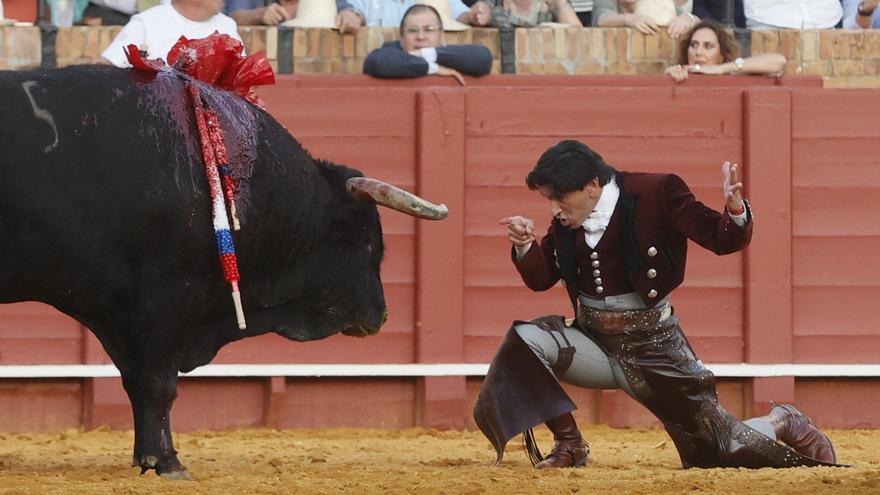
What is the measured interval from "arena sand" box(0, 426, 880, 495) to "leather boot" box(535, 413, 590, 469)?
97 millimetres

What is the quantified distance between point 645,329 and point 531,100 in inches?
94.2

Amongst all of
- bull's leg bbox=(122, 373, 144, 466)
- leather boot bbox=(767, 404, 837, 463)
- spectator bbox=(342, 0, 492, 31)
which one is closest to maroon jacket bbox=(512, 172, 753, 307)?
leather boot bbox=(767, 404, 837, 463)

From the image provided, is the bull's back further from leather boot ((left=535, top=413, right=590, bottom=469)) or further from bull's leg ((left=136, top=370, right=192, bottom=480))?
leather boot ((left=535, top=413, right=590, bottom=469))

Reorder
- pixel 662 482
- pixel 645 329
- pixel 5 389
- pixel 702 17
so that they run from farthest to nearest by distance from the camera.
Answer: pixel 702 17
pixel 5 389
pixel 645 329
pixel 662 482

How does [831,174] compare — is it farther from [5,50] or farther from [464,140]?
[5,50]

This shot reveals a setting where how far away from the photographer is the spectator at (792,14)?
30.3ft

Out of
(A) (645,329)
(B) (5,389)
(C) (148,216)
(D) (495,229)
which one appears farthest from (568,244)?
(B) (5,389)

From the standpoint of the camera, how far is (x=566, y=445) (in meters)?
6.51

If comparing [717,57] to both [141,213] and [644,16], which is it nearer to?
[644,16]

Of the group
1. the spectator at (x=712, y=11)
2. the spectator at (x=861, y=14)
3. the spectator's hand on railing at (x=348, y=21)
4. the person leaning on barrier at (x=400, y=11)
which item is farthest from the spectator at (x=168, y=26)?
the spectator at (x=861, y=14)

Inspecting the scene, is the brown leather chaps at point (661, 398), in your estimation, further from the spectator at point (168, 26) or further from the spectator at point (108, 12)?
the spectator at point (108, 12)

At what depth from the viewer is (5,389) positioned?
8391 millimetres

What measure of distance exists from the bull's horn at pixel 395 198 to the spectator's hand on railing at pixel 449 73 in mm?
2039

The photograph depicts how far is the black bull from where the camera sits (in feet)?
19.5
